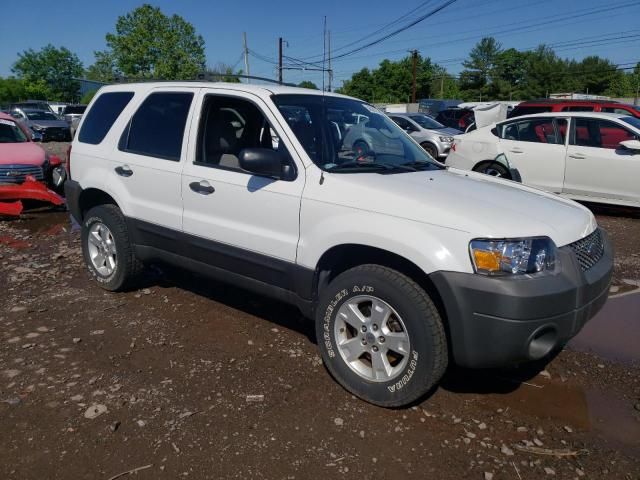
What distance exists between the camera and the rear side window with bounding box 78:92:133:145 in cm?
499

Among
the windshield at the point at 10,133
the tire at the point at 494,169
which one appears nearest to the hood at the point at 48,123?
the windshield at the point at 10,133

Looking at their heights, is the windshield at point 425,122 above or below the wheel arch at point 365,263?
above

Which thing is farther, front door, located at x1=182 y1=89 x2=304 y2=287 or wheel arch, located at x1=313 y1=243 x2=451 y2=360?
front door, located at x1=182 y1=89 x2=304 y2=287

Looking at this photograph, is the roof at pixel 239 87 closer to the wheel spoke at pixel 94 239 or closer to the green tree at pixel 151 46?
the wheel spoke at pixel 94 239

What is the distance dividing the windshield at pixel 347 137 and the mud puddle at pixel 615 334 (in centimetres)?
180

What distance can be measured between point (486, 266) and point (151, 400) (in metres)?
2.13

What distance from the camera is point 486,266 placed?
2.85 metres

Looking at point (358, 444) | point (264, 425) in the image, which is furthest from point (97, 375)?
point (358, 444)

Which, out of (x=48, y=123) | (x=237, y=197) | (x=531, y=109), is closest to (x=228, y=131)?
(x=237, y=197)

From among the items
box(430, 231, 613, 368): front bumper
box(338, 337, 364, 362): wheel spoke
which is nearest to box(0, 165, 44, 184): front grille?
box(338, 337, 364, 362): wheel spoke

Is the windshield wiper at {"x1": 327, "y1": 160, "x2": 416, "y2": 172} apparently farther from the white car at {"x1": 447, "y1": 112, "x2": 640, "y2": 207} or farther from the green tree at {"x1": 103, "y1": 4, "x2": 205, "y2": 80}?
the green tree at {"x1": 103, "y1": 4, "x2": 205, "y2": 80}

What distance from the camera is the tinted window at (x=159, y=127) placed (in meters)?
4.36

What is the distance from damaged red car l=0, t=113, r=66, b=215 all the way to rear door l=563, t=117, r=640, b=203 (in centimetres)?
806

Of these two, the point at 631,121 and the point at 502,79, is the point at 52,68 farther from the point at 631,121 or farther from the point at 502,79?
the point at 631,121
